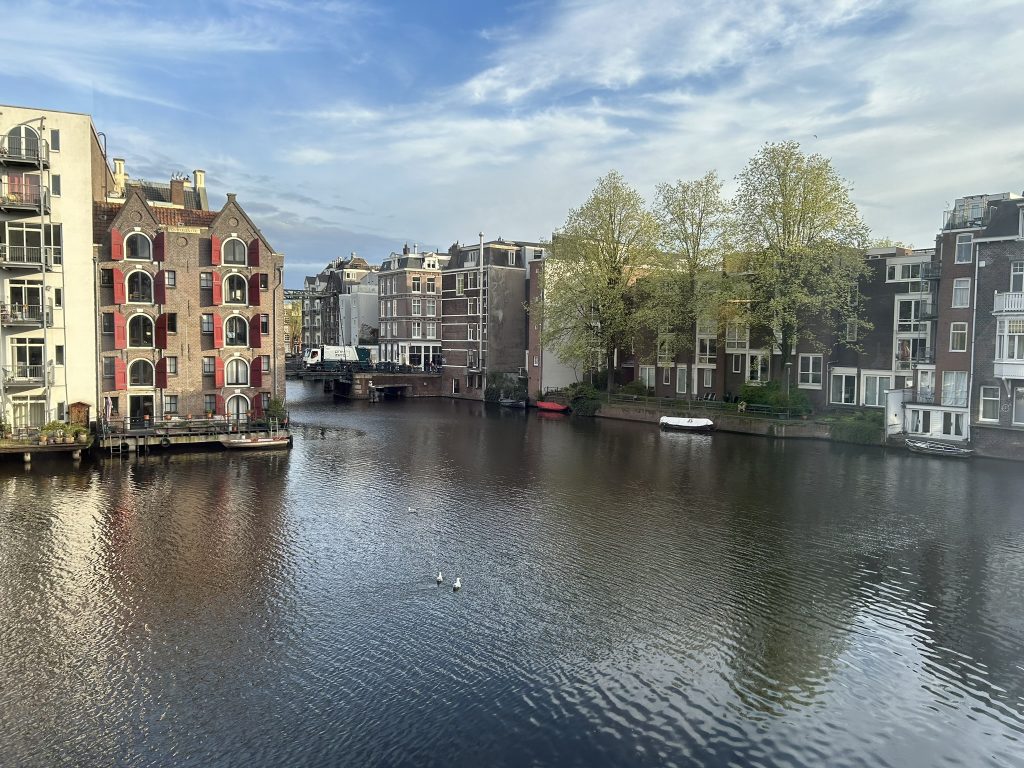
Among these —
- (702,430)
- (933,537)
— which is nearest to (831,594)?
(933,537)

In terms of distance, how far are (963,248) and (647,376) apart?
34462 millimetres

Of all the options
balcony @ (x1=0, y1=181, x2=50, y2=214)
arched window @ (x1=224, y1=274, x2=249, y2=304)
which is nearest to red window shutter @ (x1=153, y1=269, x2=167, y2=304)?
arched window @ (x1=224, y1=274, x2=249, y2=304)

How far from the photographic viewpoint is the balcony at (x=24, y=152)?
44.0 m

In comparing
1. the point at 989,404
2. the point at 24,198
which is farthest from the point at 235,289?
the point at 989,404

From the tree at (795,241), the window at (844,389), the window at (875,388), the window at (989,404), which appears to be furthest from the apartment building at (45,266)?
the window at (989,404)

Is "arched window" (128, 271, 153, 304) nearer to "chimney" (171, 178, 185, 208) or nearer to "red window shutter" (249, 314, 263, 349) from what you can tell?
"red window shutter" (249, 314, 263, 349)

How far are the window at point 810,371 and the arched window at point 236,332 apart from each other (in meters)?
44.0

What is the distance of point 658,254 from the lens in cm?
6562

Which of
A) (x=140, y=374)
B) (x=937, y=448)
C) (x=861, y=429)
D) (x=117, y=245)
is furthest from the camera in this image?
(x=861, y=429)

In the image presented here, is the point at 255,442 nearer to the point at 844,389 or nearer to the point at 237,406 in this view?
the point at 237,406

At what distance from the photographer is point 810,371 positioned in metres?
61.6

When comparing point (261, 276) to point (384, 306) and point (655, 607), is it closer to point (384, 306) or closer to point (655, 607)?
point (655, 607)

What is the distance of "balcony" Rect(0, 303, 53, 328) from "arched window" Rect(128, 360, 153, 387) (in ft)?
18.7

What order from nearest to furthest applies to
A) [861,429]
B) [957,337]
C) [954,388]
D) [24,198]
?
[24,198], [957,337], [954,388], [861,429]
